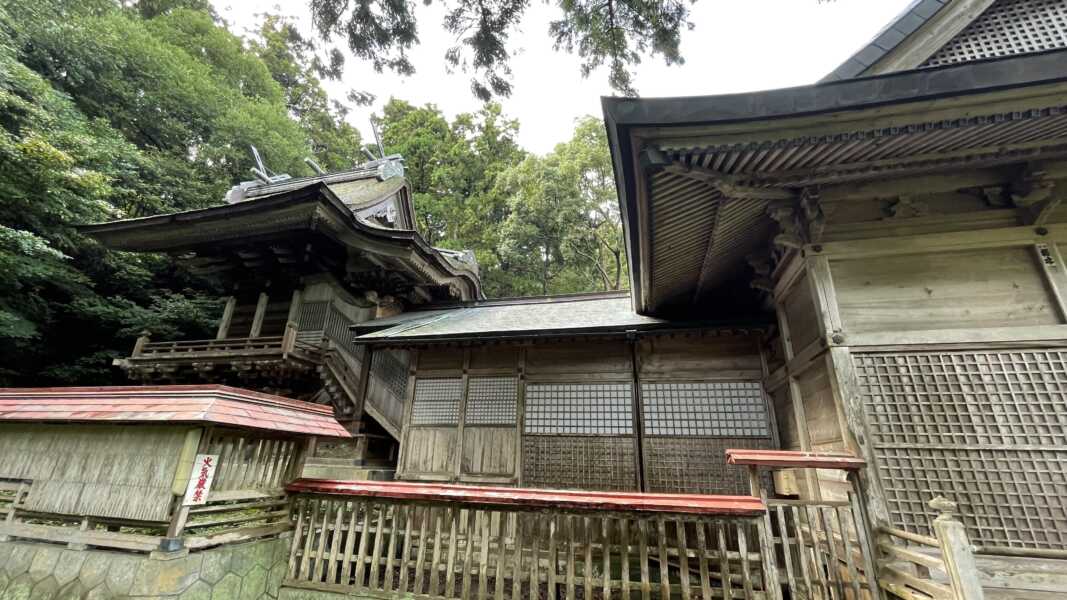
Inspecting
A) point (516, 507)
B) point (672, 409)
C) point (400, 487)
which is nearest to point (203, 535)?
point (400, 487)

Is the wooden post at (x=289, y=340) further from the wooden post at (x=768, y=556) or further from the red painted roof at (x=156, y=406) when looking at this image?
the wooden post at (x=768, y=556)

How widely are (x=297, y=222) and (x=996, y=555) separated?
35.8 ft

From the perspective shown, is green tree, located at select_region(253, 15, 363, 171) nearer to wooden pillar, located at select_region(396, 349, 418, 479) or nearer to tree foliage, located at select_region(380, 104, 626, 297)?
tree foliage, located at select_region(380, 104, 626, 297)

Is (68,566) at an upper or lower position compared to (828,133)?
lower

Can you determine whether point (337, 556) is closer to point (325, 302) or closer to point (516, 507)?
point (516, 507)

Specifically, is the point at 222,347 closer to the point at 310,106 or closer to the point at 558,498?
the point at 558,498

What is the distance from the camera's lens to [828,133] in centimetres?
281

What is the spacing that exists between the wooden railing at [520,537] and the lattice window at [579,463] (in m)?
1.99

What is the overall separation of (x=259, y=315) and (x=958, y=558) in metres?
12.6

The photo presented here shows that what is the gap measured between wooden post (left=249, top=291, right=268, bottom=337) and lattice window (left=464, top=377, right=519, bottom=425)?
6.75m

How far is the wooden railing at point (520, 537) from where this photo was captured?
10.3ft

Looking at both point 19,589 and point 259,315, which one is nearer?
point 19,589

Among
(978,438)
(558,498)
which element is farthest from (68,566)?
(978,438)

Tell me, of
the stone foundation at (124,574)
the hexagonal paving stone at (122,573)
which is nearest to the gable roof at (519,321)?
the stone foundation at (124,574)
